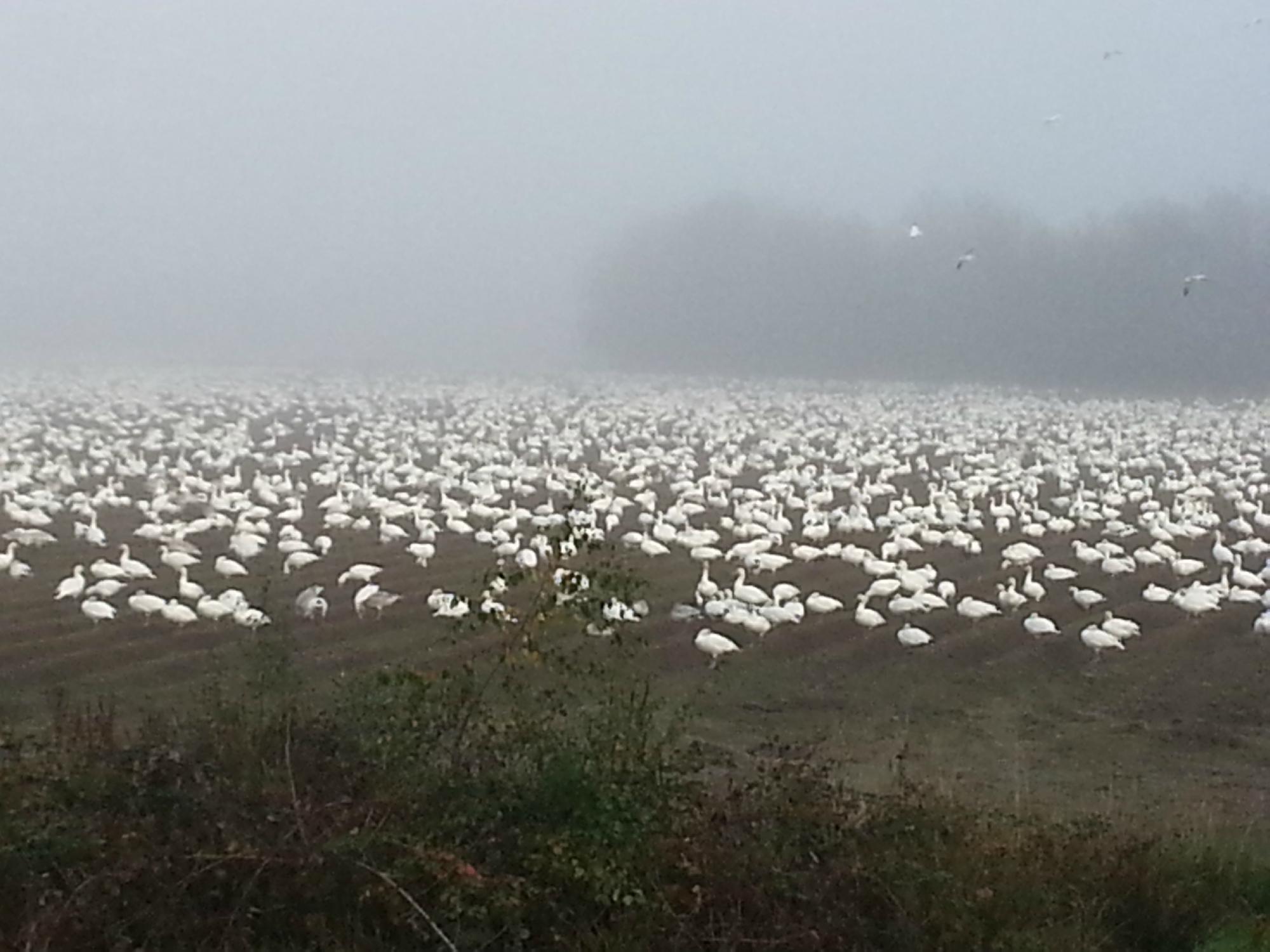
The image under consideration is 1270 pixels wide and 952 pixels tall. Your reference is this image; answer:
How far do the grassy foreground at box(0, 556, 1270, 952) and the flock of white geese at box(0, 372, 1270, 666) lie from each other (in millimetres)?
909

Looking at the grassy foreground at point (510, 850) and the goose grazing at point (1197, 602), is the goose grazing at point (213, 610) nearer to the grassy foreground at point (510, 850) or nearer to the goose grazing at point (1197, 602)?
the grassy foreground at point (510, 850)

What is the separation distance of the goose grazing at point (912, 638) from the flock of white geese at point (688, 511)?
0.11 ft

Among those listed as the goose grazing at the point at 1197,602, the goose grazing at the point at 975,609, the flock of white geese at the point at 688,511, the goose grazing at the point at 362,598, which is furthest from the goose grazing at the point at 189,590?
the goose grazing at the point at 1197,602

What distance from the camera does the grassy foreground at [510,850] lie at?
599 centimetres

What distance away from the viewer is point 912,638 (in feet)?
43.0

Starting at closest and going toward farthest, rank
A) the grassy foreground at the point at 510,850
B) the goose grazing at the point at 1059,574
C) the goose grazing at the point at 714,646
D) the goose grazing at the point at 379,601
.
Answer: the grassy foreground at the point at 510,850 → the goose grazing at the point at 714,646 → the goose grazing at the point at 379,601 → the goose grazing at the point at 1059,574

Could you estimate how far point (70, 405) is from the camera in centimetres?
3553

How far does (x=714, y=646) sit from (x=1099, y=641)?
11.6ft

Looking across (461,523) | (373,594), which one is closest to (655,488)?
(461,523)

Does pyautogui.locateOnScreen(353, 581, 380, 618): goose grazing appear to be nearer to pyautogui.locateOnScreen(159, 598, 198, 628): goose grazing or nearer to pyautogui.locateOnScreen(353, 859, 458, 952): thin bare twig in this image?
pyautogui.locateOnScreen(159, 598, 198, 628): goose grazing

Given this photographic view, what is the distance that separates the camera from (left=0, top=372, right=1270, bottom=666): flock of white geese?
46.8ft

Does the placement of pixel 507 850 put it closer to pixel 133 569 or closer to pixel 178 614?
pixel 178 614

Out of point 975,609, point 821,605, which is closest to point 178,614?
point 821,605

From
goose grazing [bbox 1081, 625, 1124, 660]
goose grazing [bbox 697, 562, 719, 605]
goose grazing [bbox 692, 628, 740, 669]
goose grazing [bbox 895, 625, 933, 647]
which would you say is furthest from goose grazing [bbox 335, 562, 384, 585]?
goose grazing [bbox 1081, 625, 1124, 660]
